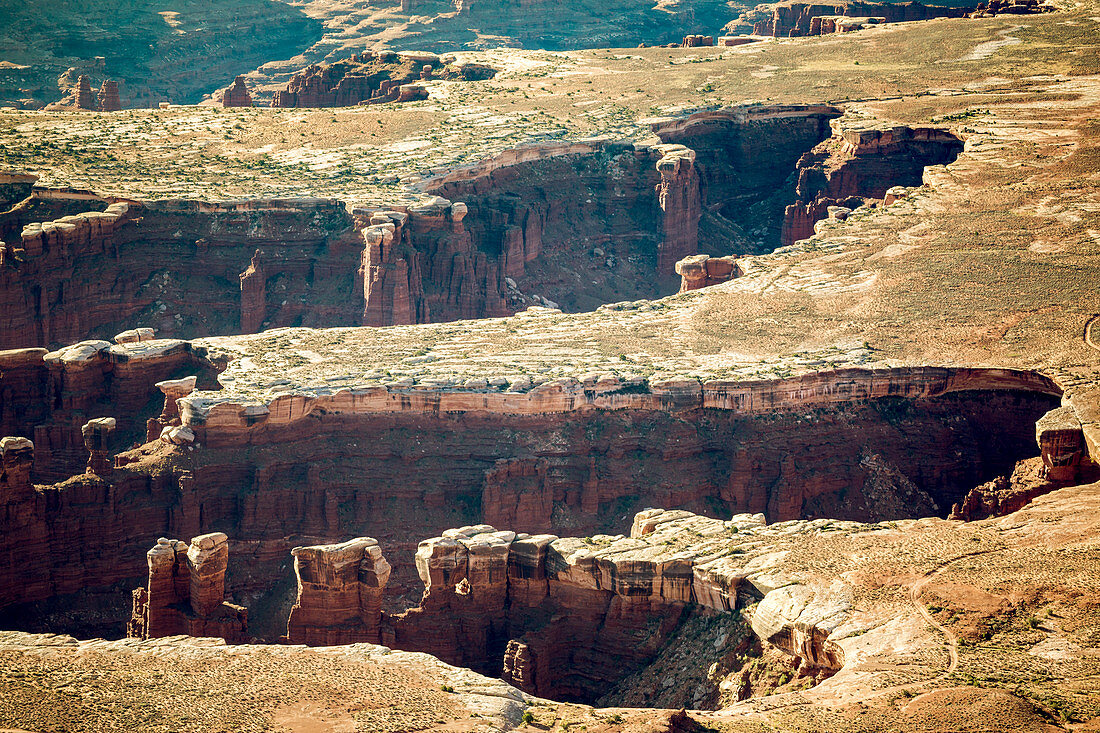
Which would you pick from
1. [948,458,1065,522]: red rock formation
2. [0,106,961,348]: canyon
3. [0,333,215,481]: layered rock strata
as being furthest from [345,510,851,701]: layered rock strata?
[0,106,961,348]: canyon

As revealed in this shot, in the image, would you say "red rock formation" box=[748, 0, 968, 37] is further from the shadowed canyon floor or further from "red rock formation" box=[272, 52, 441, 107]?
"red rock formation" box=[272, 52, 441, 107]

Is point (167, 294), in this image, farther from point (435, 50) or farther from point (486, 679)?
point (435, 50)

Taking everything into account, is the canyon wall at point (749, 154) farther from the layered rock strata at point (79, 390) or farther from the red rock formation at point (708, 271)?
the layered rock strata at point (79, 390)

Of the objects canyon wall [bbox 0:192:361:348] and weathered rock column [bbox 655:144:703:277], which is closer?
canyon wall [bbox 0:192:361:348]

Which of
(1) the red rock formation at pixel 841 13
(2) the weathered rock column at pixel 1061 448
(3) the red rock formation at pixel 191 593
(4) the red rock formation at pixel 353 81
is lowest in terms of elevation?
(3) the red rock formation at pixel 191 593

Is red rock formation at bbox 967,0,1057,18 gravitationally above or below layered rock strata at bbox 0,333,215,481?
above

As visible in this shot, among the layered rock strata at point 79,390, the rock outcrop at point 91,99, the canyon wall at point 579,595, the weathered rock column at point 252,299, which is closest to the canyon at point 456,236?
the weathered rock column at point 252,299
